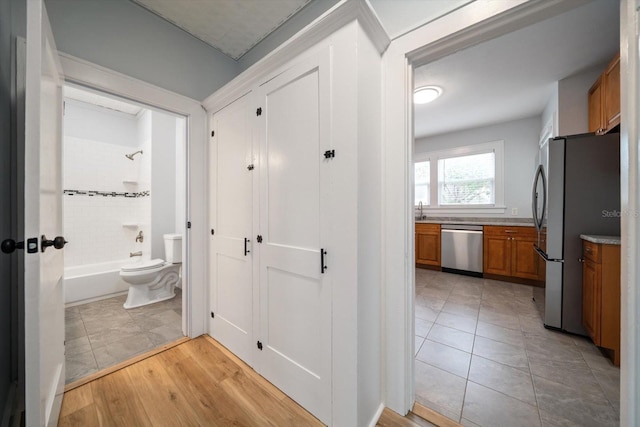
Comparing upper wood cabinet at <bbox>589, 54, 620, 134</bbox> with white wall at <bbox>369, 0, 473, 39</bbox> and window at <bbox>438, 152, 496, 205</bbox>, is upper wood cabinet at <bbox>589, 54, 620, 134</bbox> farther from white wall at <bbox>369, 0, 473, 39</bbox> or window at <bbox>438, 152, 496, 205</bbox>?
white wall at <bbox>369, 0, 473, 39</bbox>

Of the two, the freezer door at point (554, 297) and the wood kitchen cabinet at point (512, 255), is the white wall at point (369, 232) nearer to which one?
the freezer door at point (554, 297)

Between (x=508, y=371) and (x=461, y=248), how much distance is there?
8.37 ft

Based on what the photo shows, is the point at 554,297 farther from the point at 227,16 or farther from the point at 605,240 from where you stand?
the point at 227,16

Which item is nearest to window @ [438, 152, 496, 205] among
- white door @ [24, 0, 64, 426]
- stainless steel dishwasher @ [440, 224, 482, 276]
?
stainless steel dishwasher @ [440, 224, 482, 276]

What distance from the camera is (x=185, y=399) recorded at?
139 cm

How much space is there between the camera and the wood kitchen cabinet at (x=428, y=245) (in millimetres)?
4180

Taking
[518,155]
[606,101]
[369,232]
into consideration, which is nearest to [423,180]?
[518,155]

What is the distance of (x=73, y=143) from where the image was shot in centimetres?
328

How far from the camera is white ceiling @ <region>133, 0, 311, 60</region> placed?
5.65ft

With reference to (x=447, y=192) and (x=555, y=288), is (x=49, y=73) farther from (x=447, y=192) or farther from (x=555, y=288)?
(x=447, y=192)

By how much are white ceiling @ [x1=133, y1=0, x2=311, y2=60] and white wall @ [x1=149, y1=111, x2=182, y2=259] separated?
1779 millimetres

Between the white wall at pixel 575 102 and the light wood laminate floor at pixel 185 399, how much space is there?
3325 millimetres

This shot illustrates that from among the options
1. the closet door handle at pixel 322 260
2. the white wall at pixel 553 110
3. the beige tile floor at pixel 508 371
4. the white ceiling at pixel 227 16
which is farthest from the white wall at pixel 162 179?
the white wall at pixel 553 110

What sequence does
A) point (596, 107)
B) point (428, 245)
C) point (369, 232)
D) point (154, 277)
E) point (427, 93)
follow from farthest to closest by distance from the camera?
point (428, 245) → point (427, 93) → point (154, 277) → point (596, 107) → point (369, 232)
